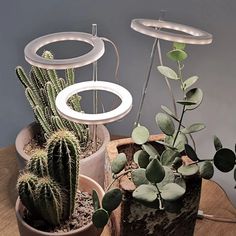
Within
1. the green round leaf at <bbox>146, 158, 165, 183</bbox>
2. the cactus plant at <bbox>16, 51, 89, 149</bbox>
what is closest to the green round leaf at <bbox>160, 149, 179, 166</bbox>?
the green round leaf at <bbox>146, 158, 165, 183</bbox>

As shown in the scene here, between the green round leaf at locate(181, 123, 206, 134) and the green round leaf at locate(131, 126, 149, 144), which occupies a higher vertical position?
the green round leaf at locate(181, 123, 206, 134)

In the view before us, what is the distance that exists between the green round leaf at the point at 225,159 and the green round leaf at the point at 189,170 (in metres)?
0.06

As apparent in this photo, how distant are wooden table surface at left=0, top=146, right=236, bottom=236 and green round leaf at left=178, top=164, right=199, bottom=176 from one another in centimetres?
27

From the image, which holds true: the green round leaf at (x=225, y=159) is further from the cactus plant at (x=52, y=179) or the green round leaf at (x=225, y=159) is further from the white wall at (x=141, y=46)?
the white wall at (x=141, y=46)

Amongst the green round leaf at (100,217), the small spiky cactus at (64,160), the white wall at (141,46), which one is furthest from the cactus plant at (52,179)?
the white wall at (141,46)

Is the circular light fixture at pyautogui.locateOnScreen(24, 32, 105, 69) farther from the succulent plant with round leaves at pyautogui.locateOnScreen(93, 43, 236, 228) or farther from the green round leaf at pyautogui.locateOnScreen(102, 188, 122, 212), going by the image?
the green round leaf at pyautogui.locateOnScreen(102, 188, 122, 212)

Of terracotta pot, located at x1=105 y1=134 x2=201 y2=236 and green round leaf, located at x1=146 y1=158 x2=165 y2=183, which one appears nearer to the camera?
green round leaf, located at x1=146 y1=158 x2=165 y2=183

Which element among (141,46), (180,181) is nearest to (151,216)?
(180,181)

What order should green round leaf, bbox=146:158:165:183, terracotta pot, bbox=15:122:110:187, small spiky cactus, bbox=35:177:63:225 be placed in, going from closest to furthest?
green round leaf, bbox=146:158:165:183 < small spiky cactus, bbox=35:177:63:225 < terracotta pot, bbox=15:122:110:187

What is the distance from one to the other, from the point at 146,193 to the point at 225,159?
15cm

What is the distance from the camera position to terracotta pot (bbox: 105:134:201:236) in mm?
883

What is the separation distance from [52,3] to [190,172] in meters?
0.64

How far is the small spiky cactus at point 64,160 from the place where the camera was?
2.81ft

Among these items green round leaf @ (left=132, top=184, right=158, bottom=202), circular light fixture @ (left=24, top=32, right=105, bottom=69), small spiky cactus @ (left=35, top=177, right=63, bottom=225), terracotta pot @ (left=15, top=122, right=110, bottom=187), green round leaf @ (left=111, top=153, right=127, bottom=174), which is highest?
circular light fixture @ (left=24, top=32, right=105, bottom=69)
